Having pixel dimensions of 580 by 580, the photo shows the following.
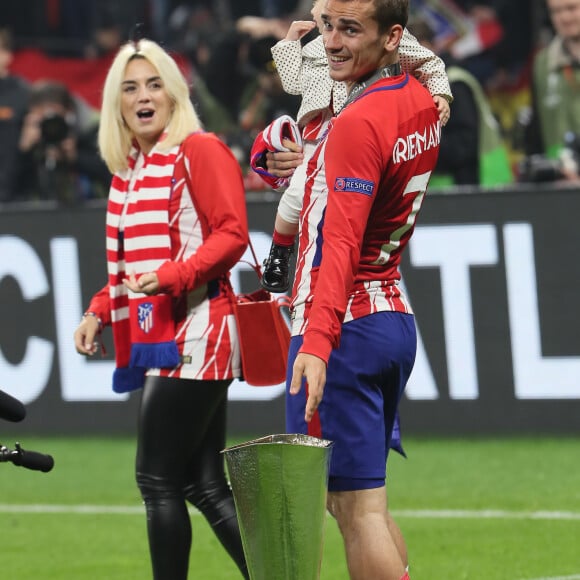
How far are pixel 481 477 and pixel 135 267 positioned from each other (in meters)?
3.79

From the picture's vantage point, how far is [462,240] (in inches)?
389

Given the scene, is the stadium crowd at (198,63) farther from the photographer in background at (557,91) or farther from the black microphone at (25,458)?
the black microphone at (25,458)

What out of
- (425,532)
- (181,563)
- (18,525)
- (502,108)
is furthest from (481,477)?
(502,108)

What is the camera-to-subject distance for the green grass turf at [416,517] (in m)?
6.95

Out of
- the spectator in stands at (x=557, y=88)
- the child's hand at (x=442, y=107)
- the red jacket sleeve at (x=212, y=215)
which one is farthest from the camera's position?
the spectator in stands at (x=557, y=88)

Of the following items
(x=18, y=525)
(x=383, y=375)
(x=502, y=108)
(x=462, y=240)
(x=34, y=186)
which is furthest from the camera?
(x=502, y=108)

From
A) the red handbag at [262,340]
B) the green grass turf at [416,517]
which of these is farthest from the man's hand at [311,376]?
the green grass turf at [416,517]

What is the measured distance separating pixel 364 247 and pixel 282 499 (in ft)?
2.80

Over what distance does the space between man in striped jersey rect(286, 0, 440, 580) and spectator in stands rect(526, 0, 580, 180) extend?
6.38 meters

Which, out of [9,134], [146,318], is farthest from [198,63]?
[146,318]

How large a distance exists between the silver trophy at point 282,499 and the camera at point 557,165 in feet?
20.5

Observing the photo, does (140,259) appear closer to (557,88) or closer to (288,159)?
(288,159)

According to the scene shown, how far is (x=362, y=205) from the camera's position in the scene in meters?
4.31

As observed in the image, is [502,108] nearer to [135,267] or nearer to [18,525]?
[18,525]
